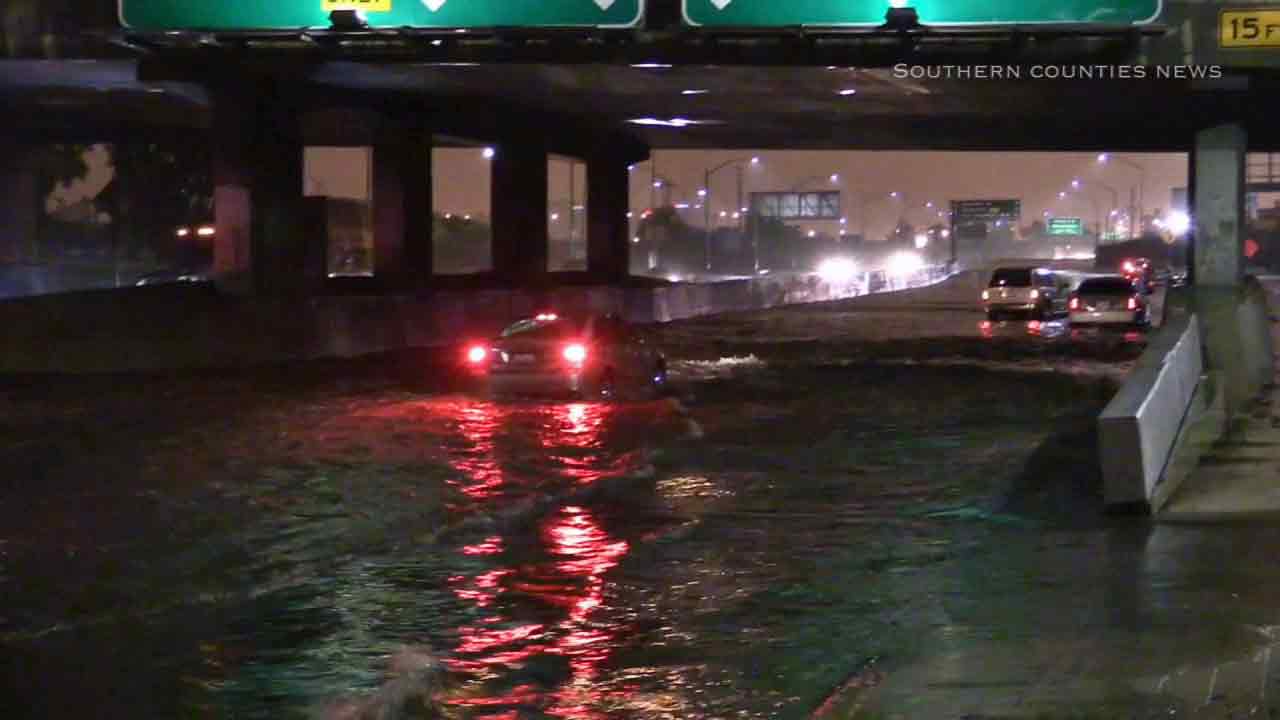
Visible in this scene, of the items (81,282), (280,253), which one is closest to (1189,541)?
(280,253)

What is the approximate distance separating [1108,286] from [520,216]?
17483 mm

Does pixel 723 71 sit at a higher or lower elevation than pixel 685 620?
higher

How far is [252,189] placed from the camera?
38.9 meters

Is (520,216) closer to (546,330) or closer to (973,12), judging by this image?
(546,330)

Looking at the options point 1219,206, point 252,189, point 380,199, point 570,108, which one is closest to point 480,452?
point 1219,206

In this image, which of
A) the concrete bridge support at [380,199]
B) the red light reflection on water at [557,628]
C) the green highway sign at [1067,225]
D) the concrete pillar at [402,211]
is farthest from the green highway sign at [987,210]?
the red light reflection on water at [557,628]

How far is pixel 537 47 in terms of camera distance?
22.0 metres

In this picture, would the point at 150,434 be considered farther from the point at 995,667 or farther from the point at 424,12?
the point at 995,667

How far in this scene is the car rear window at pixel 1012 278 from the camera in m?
58.6

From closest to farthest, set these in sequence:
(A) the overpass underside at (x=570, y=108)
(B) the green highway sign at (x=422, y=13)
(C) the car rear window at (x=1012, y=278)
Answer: (B) the green highway sign at (x=422, y=13), (A) the overpass underside at (x=570, y=108), (C) the car rear window at (x=1012, y=278)

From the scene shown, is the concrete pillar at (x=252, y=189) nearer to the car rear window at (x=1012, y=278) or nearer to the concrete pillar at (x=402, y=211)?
the concrete pillar at (x=402, y=211)

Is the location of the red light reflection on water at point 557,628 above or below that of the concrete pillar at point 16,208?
below

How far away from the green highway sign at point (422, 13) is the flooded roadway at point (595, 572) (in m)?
4.97

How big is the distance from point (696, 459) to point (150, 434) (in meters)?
7.23
